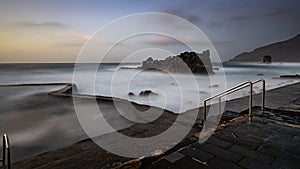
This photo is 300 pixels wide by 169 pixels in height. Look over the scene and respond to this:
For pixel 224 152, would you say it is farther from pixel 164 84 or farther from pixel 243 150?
pixel 164 84

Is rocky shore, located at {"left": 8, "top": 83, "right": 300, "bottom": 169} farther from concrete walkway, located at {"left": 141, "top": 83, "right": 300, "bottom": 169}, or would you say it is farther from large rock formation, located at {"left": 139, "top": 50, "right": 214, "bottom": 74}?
large rock formation, located at {"left": 139, "top": 50, "right": 214, "bottom": 74}

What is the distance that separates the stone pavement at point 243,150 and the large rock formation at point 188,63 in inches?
1323

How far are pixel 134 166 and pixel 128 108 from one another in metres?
5.95

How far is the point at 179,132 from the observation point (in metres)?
4.28

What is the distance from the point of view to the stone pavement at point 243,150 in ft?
7.30

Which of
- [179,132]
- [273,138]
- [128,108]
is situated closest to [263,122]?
[273,138]

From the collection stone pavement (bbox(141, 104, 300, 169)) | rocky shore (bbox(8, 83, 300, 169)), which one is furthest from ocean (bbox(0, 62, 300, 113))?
stone pavement (bbox(141, 104, 300, 169))

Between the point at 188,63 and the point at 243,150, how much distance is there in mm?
37335

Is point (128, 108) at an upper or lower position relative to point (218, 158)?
lower

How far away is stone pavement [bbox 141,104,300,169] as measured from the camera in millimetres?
2226

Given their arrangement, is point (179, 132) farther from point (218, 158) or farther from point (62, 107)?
point (62, 107)

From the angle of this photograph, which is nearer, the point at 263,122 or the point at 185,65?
the point at 263,122

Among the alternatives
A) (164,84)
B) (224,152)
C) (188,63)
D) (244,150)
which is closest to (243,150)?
(244,150)

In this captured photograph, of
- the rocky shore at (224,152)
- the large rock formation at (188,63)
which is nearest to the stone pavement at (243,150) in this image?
the rocky shore at (224,152)
